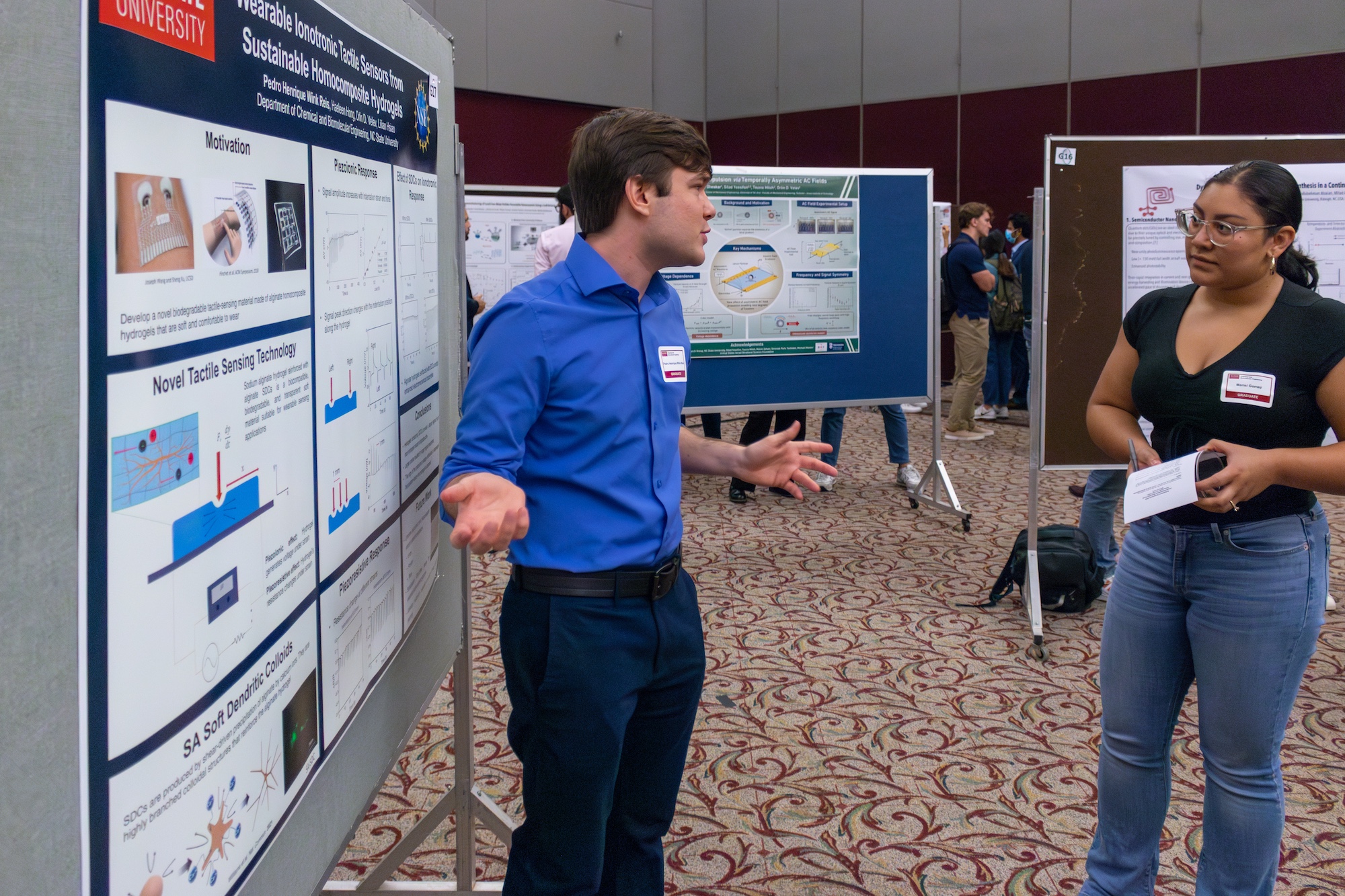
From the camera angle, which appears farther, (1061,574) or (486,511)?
(1061,574)

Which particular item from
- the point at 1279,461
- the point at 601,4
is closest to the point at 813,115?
the point at 601,4

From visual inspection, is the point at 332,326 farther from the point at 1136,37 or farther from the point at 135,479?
the point at 1136,37

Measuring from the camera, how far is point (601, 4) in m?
10.9

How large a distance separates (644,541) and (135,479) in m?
0.86

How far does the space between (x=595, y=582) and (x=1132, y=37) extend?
30.4ft

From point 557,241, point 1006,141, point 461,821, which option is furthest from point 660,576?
point 1006,141

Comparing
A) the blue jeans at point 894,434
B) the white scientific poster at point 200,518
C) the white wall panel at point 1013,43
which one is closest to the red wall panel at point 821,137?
the white wall panel at point 1013,43

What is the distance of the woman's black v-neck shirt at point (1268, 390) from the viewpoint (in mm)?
1737

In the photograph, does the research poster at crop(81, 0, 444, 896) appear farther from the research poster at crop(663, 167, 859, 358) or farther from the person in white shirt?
the person in white shirt

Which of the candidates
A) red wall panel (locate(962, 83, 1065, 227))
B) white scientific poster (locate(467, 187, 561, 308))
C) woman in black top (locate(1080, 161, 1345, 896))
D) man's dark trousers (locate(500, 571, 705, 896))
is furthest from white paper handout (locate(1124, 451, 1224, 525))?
red wall panel (locate(962, 83, 1065, 227))

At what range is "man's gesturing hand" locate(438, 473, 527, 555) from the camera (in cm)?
113

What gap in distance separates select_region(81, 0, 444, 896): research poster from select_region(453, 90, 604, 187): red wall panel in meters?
9.30

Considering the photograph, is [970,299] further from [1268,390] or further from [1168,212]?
[1268,390]

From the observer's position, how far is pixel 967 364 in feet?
24.8
